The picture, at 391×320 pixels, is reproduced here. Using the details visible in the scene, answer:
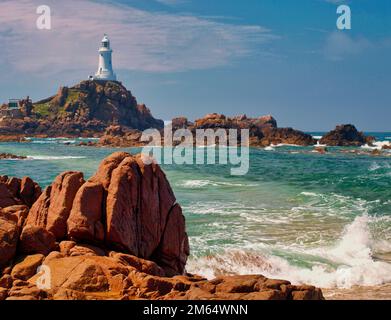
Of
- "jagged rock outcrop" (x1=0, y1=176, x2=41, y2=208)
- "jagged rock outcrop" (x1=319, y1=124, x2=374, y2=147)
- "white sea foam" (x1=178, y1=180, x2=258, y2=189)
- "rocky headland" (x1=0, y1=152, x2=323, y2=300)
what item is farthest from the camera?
"jagged rock outcrop" (x1=319, y1=124, x2=374, y2=147)

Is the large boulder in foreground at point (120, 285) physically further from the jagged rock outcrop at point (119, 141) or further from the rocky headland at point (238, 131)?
the jagged rock outcrop at point (119, 141)

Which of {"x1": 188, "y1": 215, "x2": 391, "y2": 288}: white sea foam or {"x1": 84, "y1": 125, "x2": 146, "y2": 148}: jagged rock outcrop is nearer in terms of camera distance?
{"x1": 188, "y1": 215, "x2": 391, "y2": 288}: white sea foam

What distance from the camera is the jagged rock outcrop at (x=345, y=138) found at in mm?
119062

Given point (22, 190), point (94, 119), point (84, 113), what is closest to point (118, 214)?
point (22, 190)

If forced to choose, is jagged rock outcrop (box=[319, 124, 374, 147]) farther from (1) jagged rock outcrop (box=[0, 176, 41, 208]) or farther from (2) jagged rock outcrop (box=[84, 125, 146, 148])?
(1) jagged rock outcrop (box=[0, 176, 41, 208])

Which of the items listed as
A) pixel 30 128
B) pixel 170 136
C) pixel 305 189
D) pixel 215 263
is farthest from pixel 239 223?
pixel 30 128

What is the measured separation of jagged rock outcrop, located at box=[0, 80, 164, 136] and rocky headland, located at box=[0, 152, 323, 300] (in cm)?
16468

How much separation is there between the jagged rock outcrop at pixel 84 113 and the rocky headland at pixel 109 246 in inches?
6484

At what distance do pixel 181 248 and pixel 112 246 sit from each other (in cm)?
247

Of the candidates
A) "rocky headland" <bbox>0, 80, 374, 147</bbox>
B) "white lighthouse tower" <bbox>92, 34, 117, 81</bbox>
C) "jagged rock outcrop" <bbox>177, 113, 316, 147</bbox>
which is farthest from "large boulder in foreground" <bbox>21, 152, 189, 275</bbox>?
"white lighthouse tower" <bbox>92, 34, 117, 81</bbox>

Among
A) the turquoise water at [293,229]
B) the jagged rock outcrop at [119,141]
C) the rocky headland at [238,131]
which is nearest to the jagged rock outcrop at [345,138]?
the rocky headland at [238,131]

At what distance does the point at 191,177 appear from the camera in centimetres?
4866

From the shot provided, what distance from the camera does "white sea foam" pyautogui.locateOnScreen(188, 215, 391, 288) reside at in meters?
17.3
